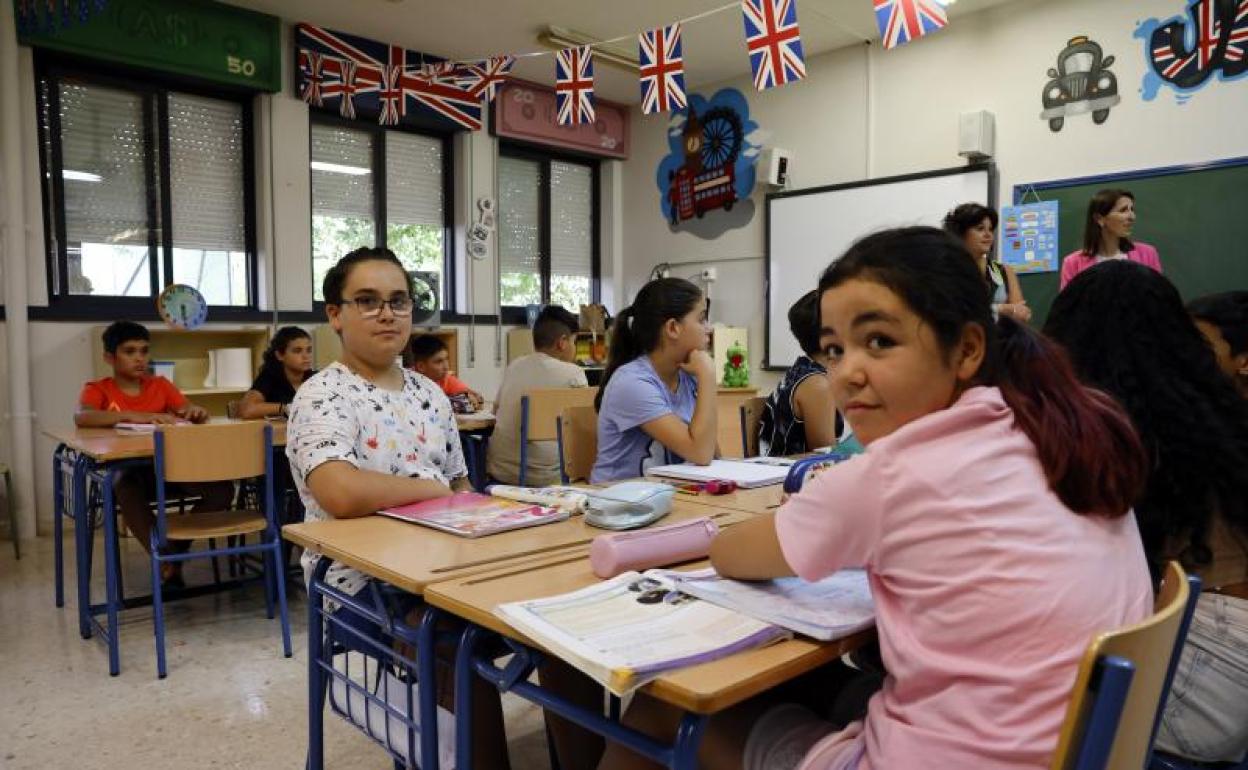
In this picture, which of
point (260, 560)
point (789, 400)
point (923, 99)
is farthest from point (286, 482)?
point (923, 99)

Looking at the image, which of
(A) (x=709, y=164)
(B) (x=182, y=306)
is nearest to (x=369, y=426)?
(B) (x=182, y=306)

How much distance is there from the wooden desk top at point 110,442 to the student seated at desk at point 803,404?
181 cm

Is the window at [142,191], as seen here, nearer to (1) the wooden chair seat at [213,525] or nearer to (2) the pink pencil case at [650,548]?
(1) the wooden chair seat at [213,525]

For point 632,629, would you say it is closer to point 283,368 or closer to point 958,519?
point 958,519

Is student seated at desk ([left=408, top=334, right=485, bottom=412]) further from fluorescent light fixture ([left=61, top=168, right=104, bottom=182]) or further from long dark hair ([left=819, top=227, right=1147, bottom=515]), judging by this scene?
long dark hair ([left=819, top=227, right=1147, bottom=515])

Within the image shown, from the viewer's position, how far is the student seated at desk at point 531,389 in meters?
3.79

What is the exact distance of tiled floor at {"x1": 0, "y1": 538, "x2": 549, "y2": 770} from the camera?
2.13 meters

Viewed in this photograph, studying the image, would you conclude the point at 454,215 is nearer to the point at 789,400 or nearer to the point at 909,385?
the point at 789,400

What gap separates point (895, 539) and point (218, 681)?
95.5 inches

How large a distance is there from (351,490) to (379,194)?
492cm

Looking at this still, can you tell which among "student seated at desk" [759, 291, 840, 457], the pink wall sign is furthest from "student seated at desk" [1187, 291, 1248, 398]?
the pink wall sign

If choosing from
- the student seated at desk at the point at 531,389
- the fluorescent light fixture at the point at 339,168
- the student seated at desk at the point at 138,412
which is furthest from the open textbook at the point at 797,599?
the fluorescent light fixture at the point at 339,168

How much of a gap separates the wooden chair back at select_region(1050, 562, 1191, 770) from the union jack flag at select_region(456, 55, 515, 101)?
4.98m

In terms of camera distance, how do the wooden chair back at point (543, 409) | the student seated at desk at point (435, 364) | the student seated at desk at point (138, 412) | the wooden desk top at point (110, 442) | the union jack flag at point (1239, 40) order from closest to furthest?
the wooden desk top at point (110, 442) < the student seated at desk at point (138, 412) < the wooden chair back at point (543, 409) < the union jack flag at point (1239, 40) < the student seated at desk at point (435, 364)
